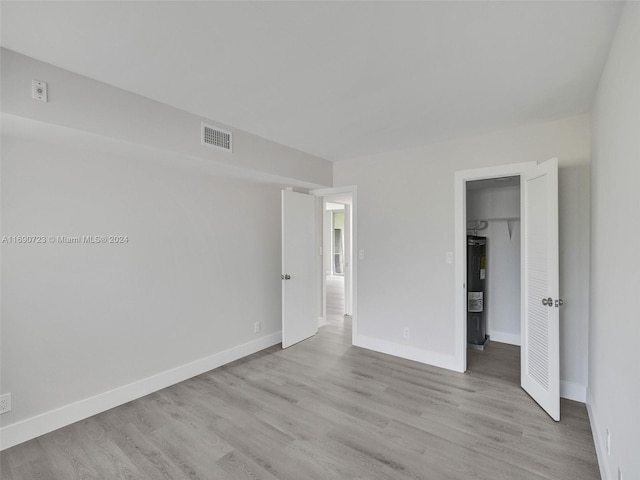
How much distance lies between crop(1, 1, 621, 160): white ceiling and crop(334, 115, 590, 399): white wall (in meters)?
0.37

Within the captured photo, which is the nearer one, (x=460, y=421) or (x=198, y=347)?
(x=460, y=421)

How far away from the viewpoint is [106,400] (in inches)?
104

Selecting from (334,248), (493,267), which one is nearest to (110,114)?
(493,267)

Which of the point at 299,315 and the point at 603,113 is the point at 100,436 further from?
the point at 603,113

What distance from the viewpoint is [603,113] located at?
6.57 ft

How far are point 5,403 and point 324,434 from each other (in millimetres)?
2258

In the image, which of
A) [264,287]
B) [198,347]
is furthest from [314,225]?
[198,347]

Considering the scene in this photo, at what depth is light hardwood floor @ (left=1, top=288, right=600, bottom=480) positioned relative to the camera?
1.95 m

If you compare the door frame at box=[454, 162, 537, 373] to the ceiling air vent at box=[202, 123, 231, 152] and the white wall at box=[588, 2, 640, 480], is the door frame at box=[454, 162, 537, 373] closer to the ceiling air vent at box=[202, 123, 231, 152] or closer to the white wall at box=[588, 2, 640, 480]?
the white wall at box=[588, 2, 640, 480]

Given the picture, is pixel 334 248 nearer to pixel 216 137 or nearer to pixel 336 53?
pixel 216 137

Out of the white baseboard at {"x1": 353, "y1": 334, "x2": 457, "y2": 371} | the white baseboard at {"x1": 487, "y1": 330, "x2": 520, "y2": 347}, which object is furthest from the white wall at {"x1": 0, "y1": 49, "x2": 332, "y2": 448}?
the white baseboard at {"x1": 487, "y1": 330, "x2": 520, "y2": 347}

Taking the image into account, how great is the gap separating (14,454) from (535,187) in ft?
14.7

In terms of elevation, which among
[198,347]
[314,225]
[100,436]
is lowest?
[100,436]

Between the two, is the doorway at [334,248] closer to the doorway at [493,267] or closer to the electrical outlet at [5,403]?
the doorway at [493,267]
